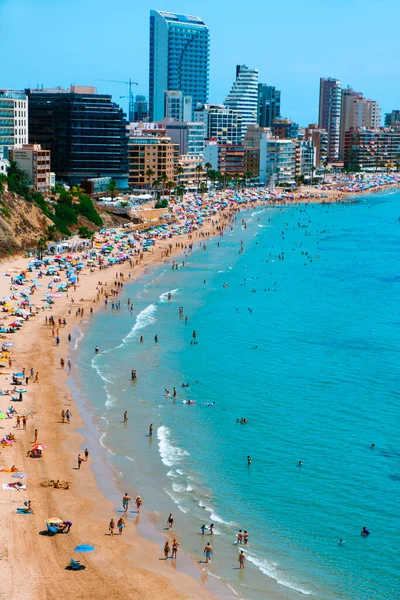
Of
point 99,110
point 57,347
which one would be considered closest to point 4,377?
point 57,347

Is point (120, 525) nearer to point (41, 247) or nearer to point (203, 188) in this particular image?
point (41, 247)

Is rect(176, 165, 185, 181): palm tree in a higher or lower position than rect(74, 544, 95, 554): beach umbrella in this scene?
higher

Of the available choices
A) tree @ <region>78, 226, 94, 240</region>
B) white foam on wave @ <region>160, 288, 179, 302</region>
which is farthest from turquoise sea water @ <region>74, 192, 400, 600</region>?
tree @ <region>78, 226, 94, 240</region>

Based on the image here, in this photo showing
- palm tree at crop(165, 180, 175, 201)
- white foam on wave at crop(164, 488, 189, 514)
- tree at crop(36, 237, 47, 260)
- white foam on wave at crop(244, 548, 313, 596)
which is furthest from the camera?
palm tree at crop(165, 180, 175, 201)

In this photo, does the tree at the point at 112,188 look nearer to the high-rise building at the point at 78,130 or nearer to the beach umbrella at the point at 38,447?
the high-rise building at the point at 78,130

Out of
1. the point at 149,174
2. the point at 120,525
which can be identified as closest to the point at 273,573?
the point at 120,525

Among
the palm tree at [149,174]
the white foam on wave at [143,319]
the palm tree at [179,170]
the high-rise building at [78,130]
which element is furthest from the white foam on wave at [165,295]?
the palm tree at [179,170]

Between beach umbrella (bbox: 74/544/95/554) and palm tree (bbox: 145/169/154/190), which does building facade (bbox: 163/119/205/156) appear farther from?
beach umbrella (bbox: 74/544/95/554)
